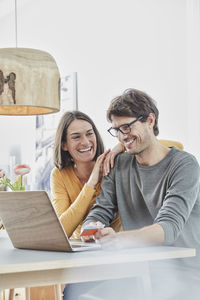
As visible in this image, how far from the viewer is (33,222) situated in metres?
1.29

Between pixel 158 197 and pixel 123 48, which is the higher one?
pixel 123 48

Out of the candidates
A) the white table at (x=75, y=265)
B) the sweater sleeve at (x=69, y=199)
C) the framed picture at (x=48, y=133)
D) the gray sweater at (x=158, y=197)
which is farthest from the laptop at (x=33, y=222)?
the framed picture at (x=48, y=133)

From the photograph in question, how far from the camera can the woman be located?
6.55 ft

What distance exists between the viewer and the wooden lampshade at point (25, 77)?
1469mm

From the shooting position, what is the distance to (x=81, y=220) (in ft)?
6.33

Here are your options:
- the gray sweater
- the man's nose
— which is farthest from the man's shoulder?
the man's nose

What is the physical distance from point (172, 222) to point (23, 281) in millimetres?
566

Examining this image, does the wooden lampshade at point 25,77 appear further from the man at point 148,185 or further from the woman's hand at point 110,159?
the woman's hand at point 110,159

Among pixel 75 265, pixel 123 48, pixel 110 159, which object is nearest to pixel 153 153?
pixel 110 159

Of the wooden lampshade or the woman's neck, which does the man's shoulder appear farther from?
the wooden lampshade

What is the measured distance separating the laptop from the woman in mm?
601

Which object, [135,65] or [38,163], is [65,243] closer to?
[135,65]

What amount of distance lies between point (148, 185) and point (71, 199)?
510 millimetres

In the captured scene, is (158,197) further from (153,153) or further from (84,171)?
(84,171)
